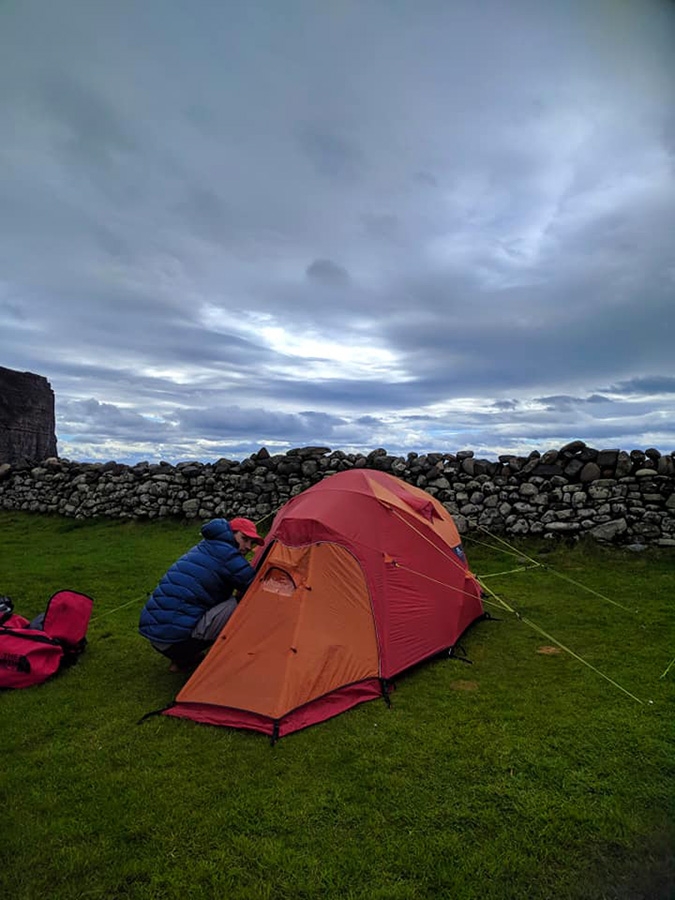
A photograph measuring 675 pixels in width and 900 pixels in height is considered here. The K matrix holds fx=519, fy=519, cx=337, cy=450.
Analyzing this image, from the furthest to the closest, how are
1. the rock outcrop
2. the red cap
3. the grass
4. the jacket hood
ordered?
the rock outcrop < the red cap < the jacket hood < the grass

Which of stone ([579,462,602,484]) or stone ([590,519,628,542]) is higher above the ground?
stone ([579,462,602,484])

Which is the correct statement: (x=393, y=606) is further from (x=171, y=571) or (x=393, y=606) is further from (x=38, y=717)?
(x=38, y=717)

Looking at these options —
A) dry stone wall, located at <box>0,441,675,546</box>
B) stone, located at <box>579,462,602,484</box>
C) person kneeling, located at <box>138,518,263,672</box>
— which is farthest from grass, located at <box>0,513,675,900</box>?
stone, located at <box>579,462,602,484</box>

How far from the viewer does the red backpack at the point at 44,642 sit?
5.14m

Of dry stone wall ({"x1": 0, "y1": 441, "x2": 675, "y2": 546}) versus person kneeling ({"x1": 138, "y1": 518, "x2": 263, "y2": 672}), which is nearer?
person kneeling ({"x1": 138, "y1": 518, "x2": 263, "y2": 672})

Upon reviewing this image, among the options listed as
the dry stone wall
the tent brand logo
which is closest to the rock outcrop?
the dry stone wall

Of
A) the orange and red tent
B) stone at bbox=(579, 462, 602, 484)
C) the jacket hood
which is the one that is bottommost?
the orange and red tent

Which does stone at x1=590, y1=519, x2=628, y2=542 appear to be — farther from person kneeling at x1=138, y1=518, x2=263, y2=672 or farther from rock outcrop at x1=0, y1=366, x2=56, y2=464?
rock outcrop at x1=0, y1=366, x2=56, y2=464

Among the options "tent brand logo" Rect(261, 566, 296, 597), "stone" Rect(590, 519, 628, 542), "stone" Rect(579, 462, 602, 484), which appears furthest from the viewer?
"stone" Rect(579, 462, 602, 484)

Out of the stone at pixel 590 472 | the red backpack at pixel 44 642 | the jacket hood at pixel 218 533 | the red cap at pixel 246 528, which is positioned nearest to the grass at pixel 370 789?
the red backpack at pixel 44 642

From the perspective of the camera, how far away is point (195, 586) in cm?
522

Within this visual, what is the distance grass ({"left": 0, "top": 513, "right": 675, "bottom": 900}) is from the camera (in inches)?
110

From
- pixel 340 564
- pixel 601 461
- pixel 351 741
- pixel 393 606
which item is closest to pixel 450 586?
pixel 393 606

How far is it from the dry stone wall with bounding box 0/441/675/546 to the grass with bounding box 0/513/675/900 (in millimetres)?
4684
